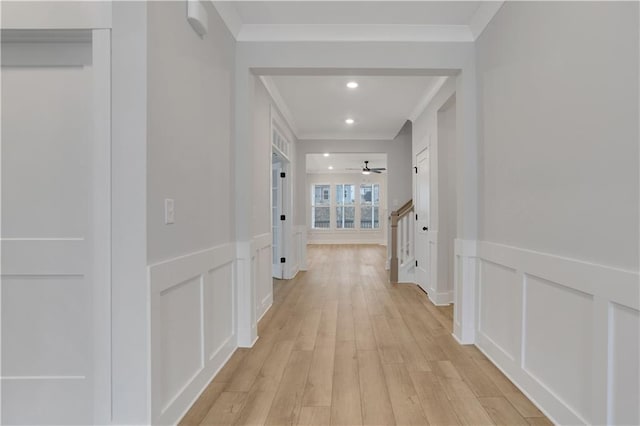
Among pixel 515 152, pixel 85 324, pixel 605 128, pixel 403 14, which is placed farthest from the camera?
pixel 403 14

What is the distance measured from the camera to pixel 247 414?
6.28 ft

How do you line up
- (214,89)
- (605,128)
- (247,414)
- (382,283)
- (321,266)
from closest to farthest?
(605,128)
(247,414)
(214,89)
(382,283)
(321,266)

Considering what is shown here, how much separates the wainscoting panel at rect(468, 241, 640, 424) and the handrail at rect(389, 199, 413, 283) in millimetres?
2982

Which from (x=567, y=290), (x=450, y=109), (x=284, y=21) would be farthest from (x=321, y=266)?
(x=567, y=290)

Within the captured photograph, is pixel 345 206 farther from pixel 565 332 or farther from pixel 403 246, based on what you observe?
pixel 565 332

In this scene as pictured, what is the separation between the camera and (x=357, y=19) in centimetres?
276

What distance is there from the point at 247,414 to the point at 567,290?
5.78ft

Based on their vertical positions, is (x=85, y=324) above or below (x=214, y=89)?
below

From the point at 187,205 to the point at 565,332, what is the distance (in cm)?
206

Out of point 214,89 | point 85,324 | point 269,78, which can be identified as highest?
point 269,78

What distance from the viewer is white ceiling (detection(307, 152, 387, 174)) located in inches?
388

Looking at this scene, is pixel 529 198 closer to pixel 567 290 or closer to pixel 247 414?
pixel 567 290

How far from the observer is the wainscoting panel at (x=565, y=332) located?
55.1 inches

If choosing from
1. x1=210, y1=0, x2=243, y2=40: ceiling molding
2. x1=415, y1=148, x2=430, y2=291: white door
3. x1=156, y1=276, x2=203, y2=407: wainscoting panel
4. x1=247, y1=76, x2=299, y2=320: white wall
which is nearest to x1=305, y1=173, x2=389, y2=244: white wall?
x1=415, y1=148, x2=430, y2=291: white door
